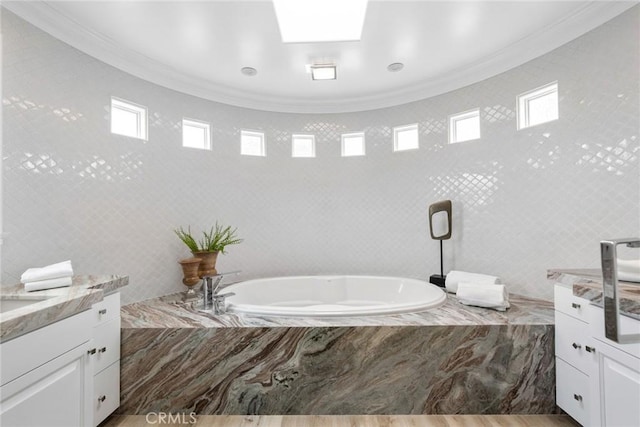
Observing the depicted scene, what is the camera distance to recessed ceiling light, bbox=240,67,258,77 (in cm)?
271

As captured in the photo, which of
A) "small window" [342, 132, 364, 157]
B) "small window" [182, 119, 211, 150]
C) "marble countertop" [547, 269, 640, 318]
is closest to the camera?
"marble countertop" [547, 269, 640, 318]

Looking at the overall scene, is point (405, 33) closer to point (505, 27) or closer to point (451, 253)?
point (505, 27)

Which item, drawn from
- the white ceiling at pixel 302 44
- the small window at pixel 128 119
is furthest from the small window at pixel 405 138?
the small window at pixel 128 119

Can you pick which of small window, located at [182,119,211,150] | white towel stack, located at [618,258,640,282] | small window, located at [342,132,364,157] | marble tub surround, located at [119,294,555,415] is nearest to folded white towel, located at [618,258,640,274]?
white towel stack, located at [618,258,640,282]

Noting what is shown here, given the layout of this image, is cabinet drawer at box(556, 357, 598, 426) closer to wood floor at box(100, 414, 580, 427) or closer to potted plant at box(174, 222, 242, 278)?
wood floor at box(100, 414, 580, 427)

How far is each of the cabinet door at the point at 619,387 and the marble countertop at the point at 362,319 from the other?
450 mm

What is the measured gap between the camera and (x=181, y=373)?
1.83 m

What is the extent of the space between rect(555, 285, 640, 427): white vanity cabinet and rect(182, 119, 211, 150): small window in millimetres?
3388

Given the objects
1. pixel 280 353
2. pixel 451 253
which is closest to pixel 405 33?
pixel 451 253

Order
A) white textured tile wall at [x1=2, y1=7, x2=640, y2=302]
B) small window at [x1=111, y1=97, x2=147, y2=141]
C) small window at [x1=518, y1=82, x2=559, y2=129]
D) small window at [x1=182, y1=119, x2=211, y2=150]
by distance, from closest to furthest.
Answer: white textured tile wall at [x1=2, y1=7, x2=640, y2=302]
small window at [x1=518, y1=82, x2=559, y2=129]
small window at [x1=111, y1=97, x2=147, y2=141]
small window at [x1=182, y1=119, x2=211, y2=150]

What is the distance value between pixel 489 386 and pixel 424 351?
1.51 feet

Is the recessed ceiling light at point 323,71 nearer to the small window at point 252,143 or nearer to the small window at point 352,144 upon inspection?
the small window at point 352,144

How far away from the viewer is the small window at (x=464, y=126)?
2945mm

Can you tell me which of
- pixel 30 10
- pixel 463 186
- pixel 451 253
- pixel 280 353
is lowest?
pixel 280 353
